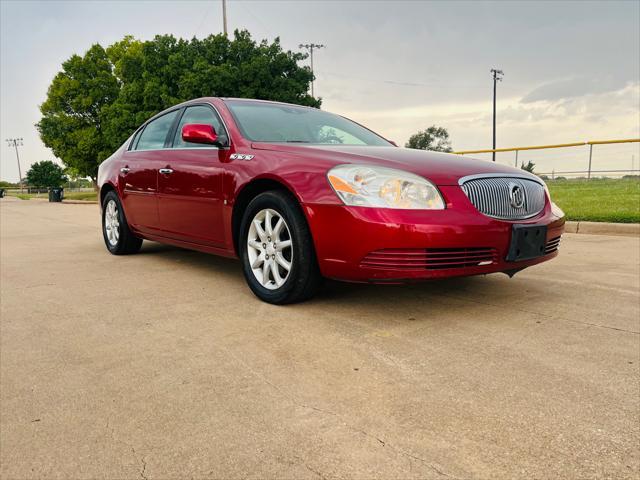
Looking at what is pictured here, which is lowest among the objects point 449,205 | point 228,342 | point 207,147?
point 228,342

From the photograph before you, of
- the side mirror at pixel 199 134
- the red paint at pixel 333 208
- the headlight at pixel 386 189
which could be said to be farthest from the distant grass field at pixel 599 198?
the side mirror at pixel 199 134

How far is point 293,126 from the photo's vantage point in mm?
4184

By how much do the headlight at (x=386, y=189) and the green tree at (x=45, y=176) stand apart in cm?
8743

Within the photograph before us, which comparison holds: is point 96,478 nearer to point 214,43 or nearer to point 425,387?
point 425,387

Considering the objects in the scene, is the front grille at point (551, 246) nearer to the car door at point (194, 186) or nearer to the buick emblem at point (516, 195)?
the buick emblem at point (516, 195)

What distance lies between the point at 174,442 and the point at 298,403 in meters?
0.48

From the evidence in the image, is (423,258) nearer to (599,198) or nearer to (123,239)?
(123,239)

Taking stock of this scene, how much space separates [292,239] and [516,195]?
55.7 inches

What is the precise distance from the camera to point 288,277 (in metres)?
3.31

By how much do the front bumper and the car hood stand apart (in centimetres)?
16

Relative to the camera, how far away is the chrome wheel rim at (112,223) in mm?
5769

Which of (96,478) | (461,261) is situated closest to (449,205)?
(461,261)

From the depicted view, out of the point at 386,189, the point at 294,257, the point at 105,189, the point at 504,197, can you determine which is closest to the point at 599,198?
the point at 504,197

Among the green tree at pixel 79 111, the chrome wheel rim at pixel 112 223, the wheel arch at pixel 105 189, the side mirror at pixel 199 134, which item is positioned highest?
the green tree at pixel 79 111
